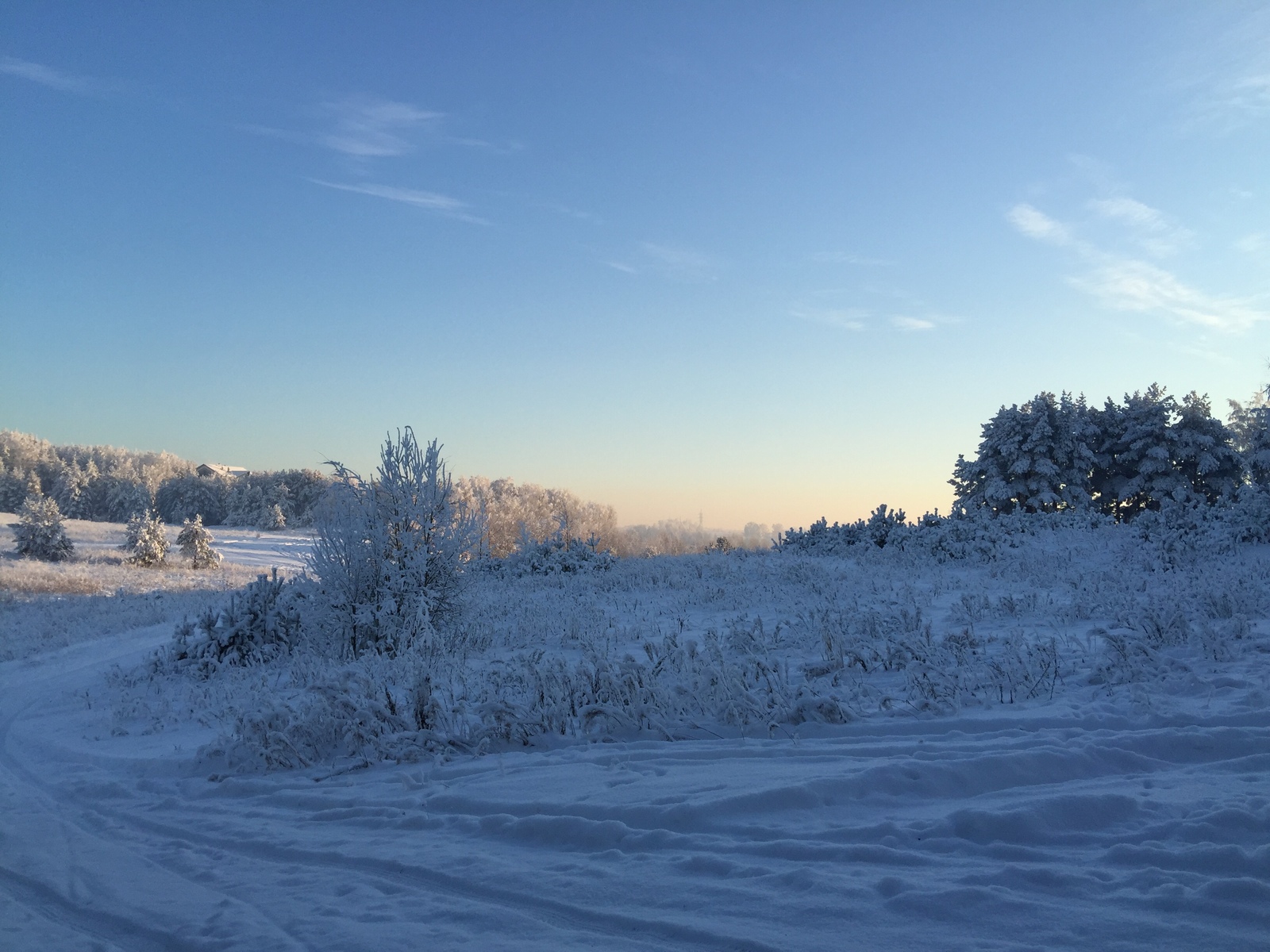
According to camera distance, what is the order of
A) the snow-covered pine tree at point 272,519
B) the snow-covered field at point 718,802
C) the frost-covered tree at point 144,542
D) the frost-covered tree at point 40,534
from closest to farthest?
the snow-covered field at point 718,802, the frost-covered tree at point 40,534, the frost-covered tree at point 144,542, the snow-covered pine tree at point 272,519

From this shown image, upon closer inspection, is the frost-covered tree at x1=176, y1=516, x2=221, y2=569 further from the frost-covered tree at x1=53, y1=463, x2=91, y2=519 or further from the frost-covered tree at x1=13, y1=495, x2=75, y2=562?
the frost-covered tree at x1=53, y1=463, x2=91, y2=519

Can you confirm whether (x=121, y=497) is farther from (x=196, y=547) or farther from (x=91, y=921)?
(x=91, y=921)

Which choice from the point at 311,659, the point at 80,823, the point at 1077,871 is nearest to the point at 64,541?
the point at 311,659

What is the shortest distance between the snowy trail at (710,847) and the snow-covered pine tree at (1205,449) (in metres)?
25.4

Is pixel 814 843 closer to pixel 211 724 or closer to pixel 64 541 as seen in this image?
pixel 211 724

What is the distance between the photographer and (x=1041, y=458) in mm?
26344

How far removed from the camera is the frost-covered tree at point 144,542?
109ft

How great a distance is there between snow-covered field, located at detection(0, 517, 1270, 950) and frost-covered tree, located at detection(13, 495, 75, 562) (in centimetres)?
3013

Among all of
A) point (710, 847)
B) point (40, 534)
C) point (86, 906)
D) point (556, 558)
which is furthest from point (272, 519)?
point (710, 847)

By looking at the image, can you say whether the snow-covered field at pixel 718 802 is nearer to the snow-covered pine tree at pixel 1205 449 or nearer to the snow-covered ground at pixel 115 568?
the snow-covered ground at pixel 115 568

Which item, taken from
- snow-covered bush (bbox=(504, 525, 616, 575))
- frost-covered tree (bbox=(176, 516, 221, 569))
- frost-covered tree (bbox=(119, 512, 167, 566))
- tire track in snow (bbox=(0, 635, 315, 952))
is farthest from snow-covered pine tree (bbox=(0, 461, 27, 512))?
tire track in snow (bbox=(0, 635, 315, 952))

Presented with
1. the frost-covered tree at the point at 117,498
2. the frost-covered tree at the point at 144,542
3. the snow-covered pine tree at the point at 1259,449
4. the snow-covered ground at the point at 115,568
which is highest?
the snow-covered pine tree at the point at 1259,449

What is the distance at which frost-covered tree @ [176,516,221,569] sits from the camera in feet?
115

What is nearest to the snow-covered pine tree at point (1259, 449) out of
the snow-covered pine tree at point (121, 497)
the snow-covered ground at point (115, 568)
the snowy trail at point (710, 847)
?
the snowy trail at point (710, 847)
